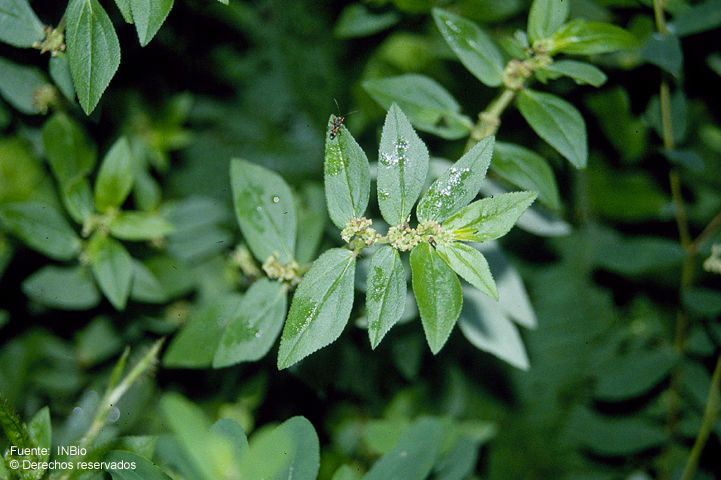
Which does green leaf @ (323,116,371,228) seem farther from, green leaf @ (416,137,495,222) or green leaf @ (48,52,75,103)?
green leaf @ (48,52,75,103)

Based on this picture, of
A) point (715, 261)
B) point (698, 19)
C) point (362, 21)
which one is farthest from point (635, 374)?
point (362, 21)

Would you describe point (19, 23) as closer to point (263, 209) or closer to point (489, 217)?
point (263, 209)

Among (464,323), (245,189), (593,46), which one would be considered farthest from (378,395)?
(593,46)

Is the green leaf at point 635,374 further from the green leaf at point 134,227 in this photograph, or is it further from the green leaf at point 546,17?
the green leaf at point 134,227

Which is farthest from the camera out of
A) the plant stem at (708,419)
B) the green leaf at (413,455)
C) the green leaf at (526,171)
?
the plant stem at (708,419)

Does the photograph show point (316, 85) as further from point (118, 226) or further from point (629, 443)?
point (629, 443)

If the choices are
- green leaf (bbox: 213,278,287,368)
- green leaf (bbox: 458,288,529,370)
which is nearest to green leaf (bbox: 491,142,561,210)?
green leaf (bbox: 458,288,529,370)

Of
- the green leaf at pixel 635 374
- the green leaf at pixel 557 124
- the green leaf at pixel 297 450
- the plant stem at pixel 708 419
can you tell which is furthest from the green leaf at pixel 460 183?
the plant stem at pixel 708 419
